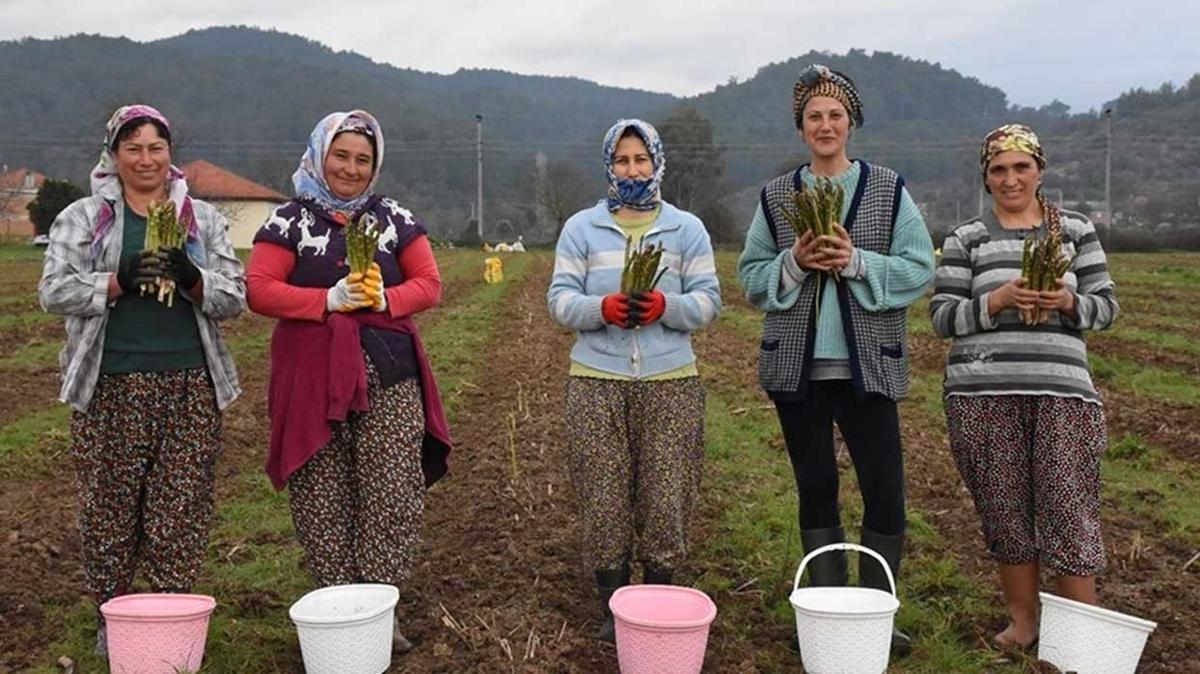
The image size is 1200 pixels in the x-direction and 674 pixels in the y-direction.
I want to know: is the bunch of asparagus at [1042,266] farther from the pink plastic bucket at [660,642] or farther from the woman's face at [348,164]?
the woman's face at [348,164]

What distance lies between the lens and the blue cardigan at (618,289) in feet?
13.6

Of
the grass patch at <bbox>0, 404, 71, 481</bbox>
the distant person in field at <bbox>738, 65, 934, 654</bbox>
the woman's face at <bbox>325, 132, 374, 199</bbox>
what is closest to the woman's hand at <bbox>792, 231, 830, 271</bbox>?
the distant person in field at <bbox>738, 65, 934, 654</bbox>

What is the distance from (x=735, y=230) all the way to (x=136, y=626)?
56104 mm

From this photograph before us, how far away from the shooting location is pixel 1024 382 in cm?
397

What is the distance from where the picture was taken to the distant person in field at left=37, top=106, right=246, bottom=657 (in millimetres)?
3922

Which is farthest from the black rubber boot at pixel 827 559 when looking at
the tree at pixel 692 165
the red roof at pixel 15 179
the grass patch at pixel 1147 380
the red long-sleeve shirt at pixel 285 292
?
the red roof at pixel 15 179

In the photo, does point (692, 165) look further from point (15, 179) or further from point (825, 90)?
point (825, 90)

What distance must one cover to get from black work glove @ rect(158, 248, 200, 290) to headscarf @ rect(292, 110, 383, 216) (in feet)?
1.58

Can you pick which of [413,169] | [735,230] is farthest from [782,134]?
[735,230]

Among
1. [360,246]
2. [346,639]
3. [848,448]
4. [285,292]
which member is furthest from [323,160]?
[848,448]

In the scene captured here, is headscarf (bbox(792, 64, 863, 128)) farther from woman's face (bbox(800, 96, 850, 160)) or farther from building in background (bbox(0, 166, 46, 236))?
building in background (bbox(0, 166, 46, 236))

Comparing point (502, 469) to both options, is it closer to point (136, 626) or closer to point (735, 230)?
point (136, 626)

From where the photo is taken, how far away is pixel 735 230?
192 feet

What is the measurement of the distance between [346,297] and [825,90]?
A: 77.7 inches
